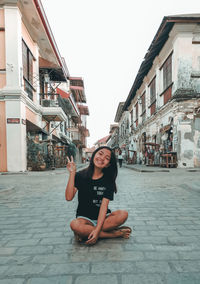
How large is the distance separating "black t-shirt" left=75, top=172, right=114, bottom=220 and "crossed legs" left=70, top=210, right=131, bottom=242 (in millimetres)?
136

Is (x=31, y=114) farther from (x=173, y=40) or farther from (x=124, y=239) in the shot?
(x=124, y=239)

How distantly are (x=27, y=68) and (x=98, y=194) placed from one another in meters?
11.9

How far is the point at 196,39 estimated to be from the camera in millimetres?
11820

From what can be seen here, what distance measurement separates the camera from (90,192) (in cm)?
254

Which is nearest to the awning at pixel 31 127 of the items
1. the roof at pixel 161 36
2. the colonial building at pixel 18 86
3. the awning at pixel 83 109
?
the colonial building at pixel 18 86

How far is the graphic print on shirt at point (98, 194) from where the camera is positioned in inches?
99.0

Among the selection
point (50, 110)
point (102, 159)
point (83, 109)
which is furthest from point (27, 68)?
point (83, 109)

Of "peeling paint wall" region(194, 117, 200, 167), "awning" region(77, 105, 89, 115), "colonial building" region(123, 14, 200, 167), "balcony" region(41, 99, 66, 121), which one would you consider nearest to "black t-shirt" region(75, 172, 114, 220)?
"colonial building" region(123, 14, 200, 167)

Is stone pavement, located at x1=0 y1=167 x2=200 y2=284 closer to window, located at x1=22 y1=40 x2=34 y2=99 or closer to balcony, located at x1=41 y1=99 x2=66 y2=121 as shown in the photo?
window, located at x1=22 y1=40 x2=34 y2=99

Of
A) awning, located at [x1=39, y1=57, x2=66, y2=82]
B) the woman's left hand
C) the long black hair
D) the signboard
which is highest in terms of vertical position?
awning, located at [x1=39, y1=57, x2=66, y2=82]

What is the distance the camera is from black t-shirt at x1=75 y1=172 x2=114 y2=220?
8.29 feet

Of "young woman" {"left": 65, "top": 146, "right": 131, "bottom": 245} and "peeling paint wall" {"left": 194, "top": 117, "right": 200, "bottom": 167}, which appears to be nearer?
"young woman" {"left": 65, "top": 146, "right": 131, "bottom": 245}

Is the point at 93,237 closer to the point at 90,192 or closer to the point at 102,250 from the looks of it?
the point at 102,250

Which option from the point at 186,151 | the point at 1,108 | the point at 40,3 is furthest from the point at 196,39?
the point at 1,108
